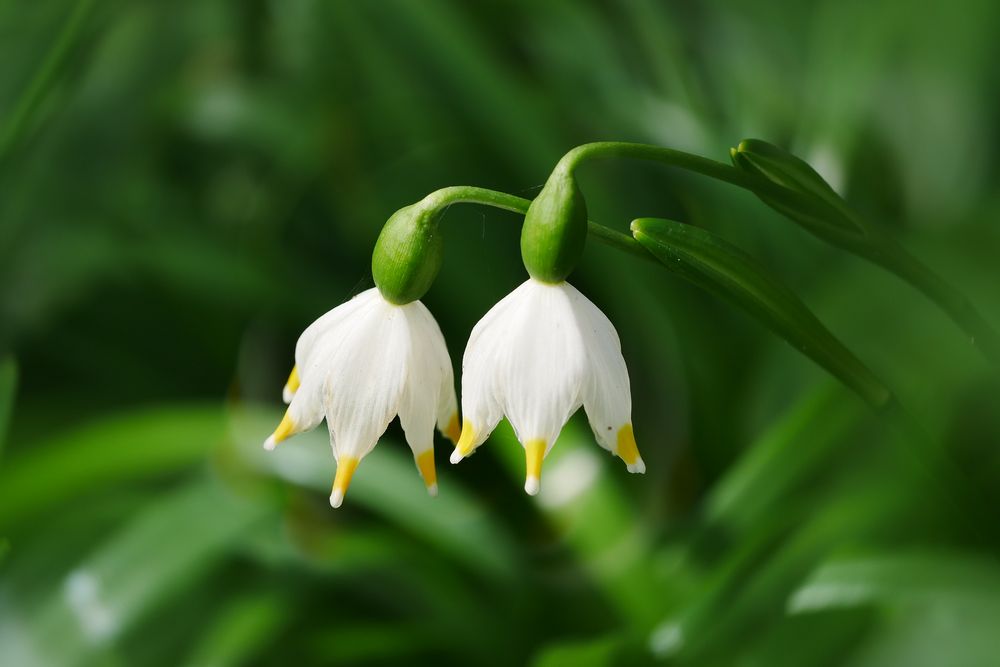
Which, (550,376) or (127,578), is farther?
(127,578)

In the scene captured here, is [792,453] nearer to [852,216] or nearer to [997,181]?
[852,216]

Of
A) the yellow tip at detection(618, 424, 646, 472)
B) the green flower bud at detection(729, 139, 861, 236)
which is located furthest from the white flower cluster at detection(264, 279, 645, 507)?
the green flower bud at detection(729, 139, 861, 236)

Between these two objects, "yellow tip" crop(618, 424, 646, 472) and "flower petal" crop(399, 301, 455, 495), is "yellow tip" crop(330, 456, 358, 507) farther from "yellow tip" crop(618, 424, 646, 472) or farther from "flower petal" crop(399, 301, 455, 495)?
"yellow tip" crop(618, 424, 646, 472)

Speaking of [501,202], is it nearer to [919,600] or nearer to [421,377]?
[421,377]

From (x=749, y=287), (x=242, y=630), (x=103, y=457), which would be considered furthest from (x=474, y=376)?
(x=103, y=457)

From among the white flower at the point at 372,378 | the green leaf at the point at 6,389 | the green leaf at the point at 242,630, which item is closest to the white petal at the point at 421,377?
the white flower at the point at 372,378

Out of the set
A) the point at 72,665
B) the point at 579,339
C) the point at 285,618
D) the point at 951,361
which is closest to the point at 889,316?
the point at 951,361

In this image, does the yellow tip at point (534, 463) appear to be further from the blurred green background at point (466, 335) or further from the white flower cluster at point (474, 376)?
the blurred green background at point (466, 335)
